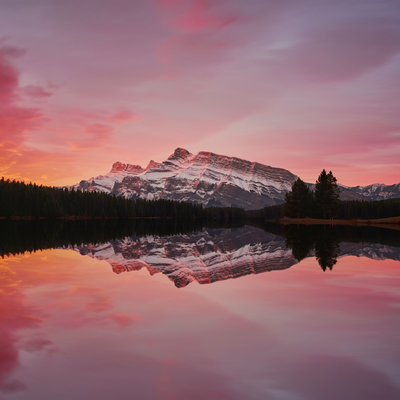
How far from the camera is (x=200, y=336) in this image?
1452 centimetres

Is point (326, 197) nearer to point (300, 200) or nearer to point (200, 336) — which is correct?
point (300, 200)

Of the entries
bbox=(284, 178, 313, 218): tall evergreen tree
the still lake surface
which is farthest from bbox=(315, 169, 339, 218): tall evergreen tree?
the still lake surface

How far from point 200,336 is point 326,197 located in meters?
164

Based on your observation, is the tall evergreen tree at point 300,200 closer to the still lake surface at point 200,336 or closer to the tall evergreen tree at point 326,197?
the tall evergreen tree at point 326,197

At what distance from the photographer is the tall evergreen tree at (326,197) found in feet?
558

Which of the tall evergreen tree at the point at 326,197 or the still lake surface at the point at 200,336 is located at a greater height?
the tall evergreen tree at the point at 326,197

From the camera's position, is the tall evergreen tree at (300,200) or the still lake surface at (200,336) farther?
the tall evergreen tree at (300,200)

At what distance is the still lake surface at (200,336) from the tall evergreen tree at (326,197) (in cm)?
14661

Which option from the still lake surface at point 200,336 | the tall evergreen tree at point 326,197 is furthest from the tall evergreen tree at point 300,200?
the still lake surface at point 200,336

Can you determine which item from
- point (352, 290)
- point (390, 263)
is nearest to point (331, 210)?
point (390, 263)

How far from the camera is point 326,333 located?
15.0 metres

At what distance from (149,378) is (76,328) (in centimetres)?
570

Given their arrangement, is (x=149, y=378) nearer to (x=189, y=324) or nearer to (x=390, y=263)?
(x=189, y=324)

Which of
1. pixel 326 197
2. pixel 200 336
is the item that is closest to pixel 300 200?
pixel 326 197
